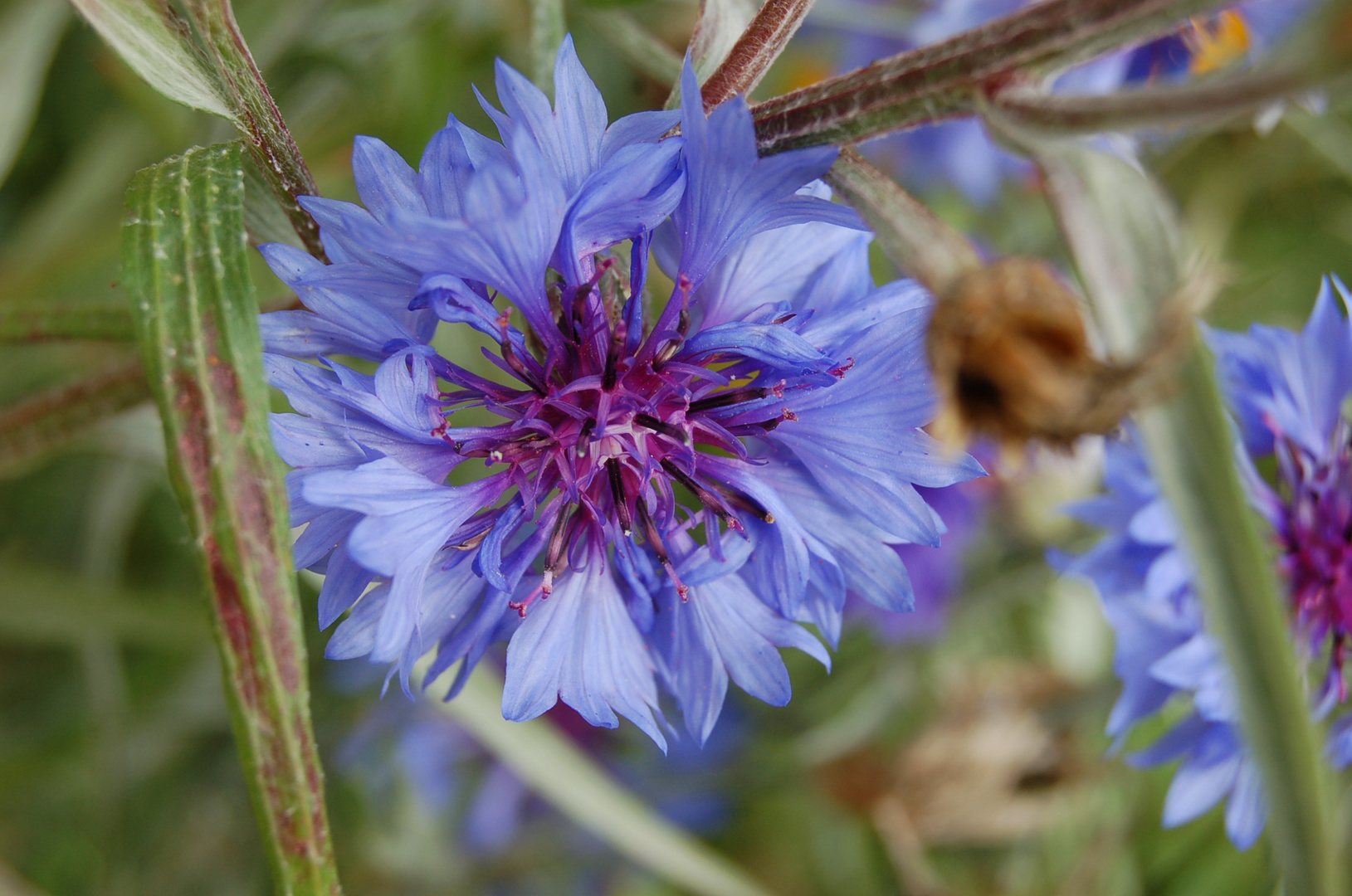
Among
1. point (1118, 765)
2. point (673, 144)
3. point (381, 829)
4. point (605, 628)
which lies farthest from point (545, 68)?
point (1118, 765)

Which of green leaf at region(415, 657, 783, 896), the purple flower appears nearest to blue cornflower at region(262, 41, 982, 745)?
green leaf at region(415, 657, 783, 896)

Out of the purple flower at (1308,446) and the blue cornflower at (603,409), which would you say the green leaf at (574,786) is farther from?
the purple flower at (1308,446)

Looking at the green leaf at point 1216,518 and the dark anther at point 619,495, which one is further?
the dark anther at point 619,495

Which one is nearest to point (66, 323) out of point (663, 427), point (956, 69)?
point (663, 427)

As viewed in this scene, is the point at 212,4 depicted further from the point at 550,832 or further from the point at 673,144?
the point at 550,832

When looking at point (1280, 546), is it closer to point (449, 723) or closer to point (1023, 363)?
point (1023, 363)

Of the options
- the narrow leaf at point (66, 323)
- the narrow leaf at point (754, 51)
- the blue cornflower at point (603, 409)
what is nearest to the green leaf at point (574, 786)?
the blue cornflower at point (603, 409)
